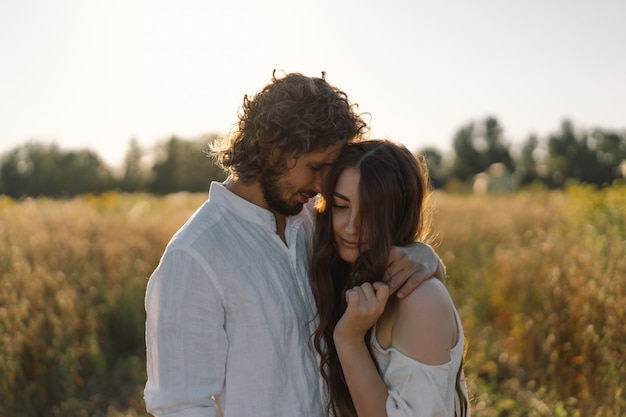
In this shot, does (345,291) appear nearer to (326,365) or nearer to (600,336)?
(326,365)

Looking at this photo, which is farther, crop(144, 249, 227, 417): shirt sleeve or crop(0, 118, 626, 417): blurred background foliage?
crop(0, 118, 626, 417): blurred background foliage

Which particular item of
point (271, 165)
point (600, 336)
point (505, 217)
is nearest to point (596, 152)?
point (505, 217)

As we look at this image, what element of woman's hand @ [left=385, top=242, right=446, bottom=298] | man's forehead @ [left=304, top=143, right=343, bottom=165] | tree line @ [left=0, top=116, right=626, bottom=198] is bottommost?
tree line @ [left=0, top=116, right=626, bottom=198]

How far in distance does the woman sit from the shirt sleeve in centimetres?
46

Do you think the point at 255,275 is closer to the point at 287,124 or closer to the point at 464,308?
the point at 287,124

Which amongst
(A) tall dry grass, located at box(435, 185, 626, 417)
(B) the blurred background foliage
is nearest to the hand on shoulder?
(B) the blurred background foliage

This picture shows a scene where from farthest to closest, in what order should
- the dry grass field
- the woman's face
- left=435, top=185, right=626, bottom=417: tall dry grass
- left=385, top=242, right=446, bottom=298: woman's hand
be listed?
the dry grass field, left=435, top=185, right=626, bottom=417: tall dry grass, the woman's face, left=385, top=242, right=446, bottom=298: woman's hand

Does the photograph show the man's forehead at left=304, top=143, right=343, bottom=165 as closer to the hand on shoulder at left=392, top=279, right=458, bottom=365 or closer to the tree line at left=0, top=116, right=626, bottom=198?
the hand on shoulder at left=392, top=279, right=458, bottom=365

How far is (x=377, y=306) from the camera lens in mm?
2281

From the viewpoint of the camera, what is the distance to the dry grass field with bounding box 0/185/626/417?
4742 mm

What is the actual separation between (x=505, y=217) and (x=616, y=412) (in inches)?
312

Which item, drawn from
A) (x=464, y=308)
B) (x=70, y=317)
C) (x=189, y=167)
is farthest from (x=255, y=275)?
(x=189, y=167)

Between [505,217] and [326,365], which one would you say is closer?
[326,365]

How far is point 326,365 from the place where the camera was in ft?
8.05
